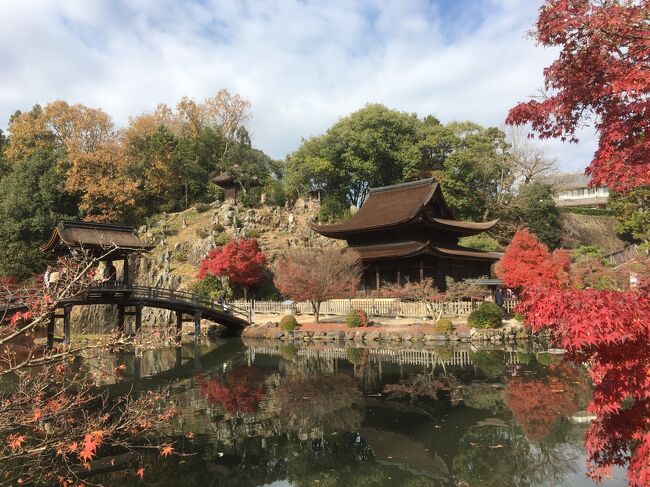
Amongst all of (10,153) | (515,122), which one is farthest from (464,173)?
(10,153)

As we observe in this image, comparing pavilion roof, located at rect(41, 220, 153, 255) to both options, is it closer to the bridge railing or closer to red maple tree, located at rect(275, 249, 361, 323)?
the bridge railing

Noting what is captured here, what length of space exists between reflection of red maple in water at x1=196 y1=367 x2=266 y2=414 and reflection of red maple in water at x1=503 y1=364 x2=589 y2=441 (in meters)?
6.28

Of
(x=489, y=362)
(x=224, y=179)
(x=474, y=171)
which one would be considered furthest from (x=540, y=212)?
(x=224, y=179)

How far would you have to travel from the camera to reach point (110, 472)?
308 inches

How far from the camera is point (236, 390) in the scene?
1412 centimetres

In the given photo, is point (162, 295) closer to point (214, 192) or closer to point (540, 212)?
point (214, 192)

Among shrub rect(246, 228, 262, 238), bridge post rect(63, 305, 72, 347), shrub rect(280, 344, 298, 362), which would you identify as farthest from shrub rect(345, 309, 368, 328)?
shrub rect(246, 228, 262, 238)

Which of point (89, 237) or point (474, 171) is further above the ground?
point (474, 171)

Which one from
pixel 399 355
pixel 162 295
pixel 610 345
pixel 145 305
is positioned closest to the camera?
pixel 610 345

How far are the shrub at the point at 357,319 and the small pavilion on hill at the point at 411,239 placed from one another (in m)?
4.71

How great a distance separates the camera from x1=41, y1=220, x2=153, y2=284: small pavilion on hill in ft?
72.4

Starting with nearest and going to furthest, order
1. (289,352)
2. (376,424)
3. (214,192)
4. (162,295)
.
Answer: (376,424), (289,352), (162,295), (214,192)

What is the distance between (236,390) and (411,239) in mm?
20139

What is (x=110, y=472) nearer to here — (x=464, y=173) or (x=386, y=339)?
(x=386, y=339)
